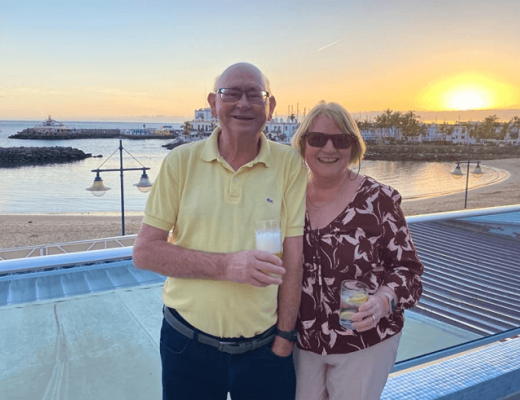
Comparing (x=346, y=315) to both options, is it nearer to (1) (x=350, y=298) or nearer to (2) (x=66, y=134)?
(1) (x=350, y=298)

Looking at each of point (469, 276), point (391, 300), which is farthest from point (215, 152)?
point (469, 276)

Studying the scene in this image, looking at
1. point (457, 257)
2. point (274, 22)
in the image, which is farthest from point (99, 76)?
point (457, 257)

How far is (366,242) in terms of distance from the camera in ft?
4.56

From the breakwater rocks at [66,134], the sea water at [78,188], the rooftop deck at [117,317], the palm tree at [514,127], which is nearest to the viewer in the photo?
the rooftop deck at [117,317]

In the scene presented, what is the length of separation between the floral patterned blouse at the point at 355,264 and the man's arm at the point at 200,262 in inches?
9.1

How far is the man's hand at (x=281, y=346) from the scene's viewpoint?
141 cm

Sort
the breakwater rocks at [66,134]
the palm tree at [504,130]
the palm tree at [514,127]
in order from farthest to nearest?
1. the palm tree at [504,130]
2. the breakwater rocks at [66,134]
3. the palm tree at [514,127]

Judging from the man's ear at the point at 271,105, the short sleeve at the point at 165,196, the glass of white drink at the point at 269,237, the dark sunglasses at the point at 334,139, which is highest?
the man's ear at the point at 271,105

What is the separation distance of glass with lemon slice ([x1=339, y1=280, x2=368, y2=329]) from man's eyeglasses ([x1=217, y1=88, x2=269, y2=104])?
2.13 ft

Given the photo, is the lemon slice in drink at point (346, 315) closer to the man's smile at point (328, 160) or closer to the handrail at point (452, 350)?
the man's smile at point (328, 160)

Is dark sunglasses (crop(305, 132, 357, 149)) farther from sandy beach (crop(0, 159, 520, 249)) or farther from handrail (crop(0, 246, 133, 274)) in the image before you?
sandy beach (crop(0, 159, 520, 249))

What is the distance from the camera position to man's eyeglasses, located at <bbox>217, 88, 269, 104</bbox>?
137 cm

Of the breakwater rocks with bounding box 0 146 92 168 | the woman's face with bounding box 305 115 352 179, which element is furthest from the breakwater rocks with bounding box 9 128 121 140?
the woman's face with bounding box 305 115 352 179

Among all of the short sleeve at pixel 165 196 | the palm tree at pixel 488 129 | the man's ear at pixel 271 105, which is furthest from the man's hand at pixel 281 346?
the palm tree at pixel 488 129
